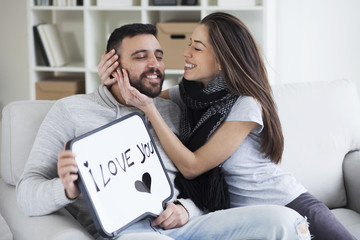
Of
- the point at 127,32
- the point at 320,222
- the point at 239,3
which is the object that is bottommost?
the point at 320,222

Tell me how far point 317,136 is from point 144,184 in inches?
32.8

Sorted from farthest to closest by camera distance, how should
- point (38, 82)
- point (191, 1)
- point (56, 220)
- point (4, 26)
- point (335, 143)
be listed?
point (4, 26), point (38, 82), point (191, 1), point (335, 143), point (56, 220)

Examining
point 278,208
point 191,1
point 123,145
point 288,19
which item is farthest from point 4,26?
point 278,208

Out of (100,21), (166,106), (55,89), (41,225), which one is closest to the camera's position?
(41,225)

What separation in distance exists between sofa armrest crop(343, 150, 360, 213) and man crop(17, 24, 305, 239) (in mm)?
653

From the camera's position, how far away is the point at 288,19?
328 centimetres

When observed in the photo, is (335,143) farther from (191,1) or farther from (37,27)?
(37,27)

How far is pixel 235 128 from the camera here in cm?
168

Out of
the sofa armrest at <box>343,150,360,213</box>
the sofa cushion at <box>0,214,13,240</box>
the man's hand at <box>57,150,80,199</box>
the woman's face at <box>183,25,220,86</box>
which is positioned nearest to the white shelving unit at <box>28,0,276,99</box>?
the sofa armrest at <box>343,150,360,213</box>

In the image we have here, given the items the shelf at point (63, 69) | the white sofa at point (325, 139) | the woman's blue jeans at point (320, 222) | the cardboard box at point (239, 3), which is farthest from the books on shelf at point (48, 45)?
the woman's blue jeans at point (320, 222)

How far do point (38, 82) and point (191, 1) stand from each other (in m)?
1.06

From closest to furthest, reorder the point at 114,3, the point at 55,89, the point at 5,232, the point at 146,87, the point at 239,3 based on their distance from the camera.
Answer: the point at 5,232, the point at 146,87, the point at 239,3, the point at 114,3, the point at 55,89

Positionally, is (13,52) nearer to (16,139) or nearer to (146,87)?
(16,139)

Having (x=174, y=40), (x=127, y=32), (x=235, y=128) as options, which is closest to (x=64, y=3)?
(x=174, y=40)
